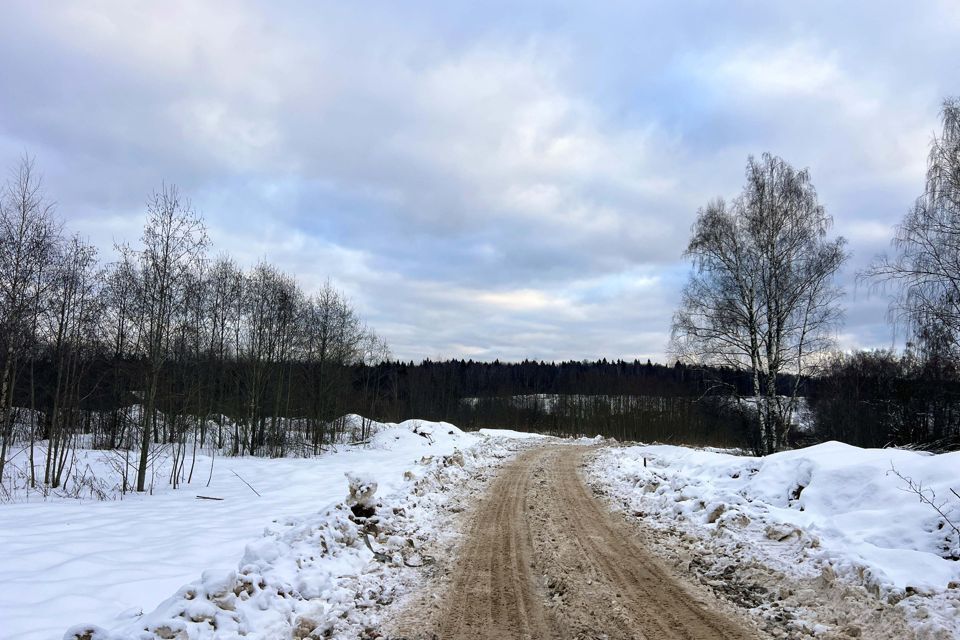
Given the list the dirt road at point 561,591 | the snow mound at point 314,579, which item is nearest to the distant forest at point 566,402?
the snow mound at point 314,579

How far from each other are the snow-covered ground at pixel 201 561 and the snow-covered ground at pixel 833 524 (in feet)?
16.5

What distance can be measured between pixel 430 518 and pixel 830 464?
8.02m

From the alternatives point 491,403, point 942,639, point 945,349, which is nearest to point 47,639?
point 942,639

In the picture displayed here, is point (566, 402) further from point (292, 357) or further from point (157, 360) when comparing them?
point (157, 360)

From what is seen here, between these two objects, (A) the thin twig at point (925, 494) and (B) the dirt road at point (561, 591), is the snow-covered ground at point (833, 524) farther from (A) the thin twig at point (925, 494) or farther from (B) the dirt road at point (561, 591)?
(B) the dirt road at point (561, 591)

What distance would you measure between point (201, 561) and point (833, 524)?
Result: 911 centimetres

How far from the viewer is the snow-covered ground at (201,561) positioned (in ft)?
15.3

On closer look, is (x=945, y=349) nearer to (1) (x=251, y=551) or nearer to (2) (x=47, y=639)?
(1) (x=251, y=551)

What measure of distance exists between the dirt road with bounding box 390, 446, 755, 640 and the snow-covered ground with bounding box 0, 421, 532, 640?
1014mm

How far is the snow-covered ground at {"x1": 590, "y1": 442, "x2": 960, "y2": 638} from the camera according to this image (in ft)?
17.1

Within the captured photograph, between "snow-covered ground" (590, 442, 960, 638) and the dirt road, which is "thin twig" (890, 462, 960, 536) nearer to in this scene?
"snow-covered ground" (590, 442, 960, 638)

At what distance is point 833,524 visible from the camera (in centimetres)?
727

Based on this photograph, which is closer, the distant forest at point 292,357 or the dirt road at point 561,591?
the dirt road at point 561,591

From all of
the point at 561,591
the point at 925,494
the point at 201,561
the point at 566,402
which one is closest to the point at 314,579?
the point at 201,561
